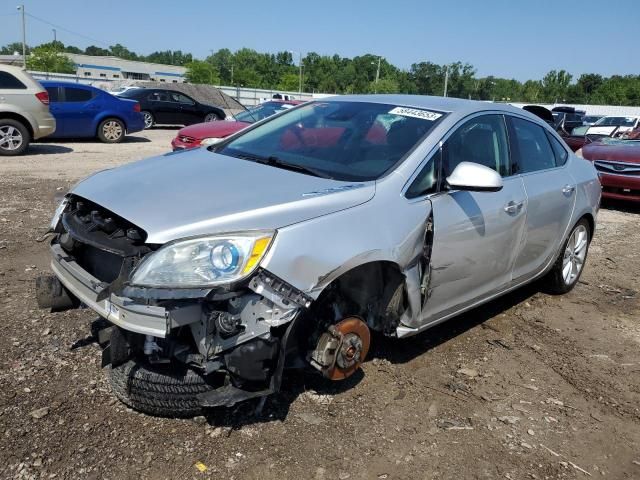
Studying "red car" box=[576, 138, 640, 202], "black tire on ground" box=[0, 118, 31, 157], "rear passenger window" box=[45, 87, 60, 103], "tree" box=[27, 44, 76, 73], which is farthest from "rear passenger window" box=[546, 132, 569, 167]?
"tree" box=[27, 44, 76, 73]

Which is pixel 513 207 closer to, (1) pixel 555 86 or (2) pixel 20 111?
(2) pixel 20 111

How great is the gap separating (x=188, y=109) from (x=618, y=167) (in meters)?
14.5

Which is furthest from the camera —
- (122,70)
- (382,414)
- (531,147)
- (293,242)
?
(122,70)

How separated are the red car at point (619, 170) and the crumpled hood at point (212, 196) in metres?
7.90

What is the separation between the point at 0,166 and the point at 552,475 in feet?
33.3

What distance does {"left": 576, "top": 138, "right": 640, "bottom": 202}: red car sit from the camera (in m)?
9.38

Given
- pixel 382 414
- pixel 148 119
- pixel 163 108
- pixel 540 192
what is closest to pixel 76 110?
pixel 148 119

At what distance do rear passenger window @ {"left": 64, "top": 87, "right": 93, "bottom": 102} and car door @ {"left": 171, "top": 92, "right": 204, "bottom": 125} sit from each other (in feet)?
19.6

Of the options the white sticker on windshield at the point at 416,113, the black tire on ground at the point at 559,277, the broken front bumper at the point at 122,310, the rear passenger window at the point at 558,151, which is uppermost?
the white sticker on windshield at the point at 416,113

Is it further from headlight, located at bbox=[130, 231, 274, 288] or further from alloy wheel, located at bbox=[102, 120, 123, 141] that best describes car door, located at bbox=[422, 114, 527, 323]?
alloy wheel, located at bbox=[102, 120, 123, 141]

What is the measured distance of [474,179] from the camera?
3.30m

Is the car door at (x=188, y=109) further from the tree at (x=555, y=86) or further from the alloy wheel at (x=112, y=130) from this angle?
the tree at (x=555, y=86)

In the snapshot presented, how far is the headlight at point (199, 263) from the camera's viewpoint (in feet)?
8.21

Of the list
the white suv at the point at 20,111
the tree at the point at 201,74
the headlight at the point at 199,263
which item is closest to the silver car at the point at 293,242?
the headlight at the point at 199,263
